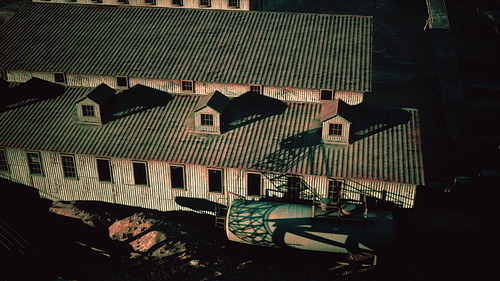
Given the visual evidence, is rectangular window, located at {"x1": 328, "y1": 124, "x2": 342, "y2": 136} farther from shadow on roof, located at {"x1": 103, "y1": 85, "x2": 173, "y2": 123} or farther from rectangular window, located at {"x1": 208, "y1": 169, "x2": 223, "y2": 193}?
shadow on roof, located at {"x1": 103, "y1": 85, "x2": 173, "y2": 123}

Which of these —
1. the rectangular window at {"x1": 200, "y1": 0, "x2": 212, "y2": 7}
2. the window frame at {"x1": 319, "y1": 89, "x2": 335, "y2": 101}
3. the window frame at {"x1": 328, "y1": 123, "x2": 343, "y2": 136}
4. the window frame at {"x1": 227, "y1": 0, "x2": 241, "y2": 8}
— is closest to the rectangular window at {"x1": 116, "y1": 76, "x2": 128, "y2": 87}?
the rectangular window at {"x1": 200, "y1": 0, "x2": 212, "y2": 7}

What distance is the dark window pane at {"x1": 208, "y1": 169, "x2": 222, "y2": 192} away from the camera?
27045 mm

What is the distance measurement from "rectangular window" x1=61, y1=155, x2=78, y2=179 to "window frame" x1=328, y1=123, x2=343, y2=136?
722 inches

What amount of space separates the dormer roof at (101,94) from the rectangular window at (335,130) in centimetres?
1644

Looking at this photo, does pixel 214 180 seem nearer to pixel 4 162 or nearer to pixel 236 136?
pixel 236 136

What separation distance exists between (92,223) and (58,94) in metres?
11.1

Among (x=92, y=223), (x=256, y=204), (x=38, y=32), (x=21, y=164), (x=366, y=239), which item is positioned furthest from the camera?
(x=38, y=32)

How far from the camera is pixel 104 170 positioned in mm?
28625

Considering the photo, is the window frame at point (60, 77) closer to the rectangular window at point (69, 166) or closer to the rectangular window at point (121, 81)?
the rectangular window at point (121, 81)

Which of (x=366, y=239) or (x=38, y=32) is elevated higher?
(x=38, y=32)

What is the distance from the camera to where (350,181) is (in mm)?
25172

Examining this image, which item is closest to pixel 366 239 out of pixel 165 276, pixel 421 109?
pixel 165 276

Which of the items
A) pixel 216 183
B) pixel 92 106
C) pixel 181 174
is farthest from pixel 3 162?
pixel 216 183

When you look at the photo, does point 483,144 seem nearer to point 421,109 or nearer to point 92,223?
point 421,109
